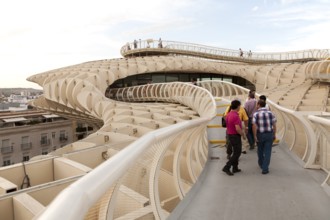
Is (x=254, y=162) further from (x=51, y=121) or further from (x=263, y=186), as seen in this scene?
(x=51, y=121)

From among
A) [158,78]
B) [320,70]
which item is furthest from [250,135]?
[158,78]

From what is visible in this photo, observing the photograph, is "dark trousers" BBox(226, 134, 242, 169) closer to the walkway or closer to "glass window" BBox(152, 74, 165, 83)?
the walkway

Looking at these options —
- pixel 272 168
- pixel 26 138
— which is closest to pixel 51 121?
pixel 26 138

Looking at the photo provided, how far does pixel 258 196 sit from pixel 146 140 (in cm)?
277

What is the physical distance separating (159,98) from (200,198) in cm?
2324

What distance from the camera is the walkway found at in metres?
4.05

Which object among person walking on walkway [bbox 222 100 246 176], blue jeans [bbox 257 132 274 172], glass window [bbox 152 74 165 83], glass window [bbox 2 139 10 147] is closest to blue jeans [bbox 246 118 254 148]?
blue jeans [bbox 257 132 274 172]

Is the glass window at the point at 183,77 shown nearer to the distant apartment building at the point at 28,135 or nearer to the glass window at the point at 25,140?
the distant apartment building at the point at 28,135

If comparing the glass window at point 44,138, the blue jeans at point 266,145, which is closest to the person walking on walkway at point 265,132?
the blue jeans at point 266,145

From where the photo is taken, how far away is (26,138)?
45906 mm

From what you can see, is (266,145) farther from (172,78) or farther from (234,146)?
(172,78)

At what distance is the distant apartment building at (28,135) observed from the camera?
43.4 meters

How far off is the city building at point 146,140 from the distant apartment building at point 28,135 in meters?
7.39

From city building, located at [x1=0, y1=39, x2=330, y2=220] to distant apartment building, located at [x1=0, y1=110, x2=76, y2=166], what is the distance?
7386 millimetres
